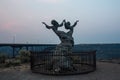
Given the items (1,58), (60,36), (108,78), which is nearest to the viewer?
(108,78)

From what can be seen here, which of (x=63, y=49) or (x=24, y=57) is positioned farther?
(x=24, y=57)

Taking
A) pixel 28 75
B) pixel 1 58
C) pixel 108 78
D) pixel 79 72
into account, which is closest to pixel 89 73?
pixel 79 72

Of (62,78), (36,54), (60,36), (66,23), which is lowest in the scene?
(62,78)

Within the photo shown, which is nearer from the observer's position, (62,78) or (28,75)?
(62,78)

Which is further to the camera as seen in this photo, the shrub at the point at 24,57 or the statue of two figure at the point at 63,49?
the shrub at the point at 24,57

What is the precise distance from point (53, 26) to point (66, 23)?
99 cm

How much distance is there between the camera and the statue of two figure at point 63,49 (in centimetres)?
1233

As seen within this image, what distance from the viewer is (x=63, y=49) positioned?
1352 cm

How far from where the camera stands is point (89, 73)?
11.6 m

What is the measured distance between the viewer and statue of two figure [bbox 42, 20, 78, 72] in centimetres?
1233

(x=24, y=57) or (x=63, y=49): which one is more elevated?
(x=63, y=49)

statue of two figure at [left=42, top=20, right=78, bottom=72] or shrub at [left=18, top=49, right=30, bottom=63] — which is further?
shrub at [left=18, top=49, right=30, bottom=63]

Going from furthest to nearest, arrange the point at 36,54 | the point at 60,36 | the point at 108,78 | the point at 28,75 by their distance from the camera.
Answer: the point at 60,36
the point at 36,54
the point at 28,75
the point at 108,78

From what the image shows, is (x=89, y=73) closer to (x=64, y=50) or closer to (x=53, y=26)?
(x=64, y=50)
